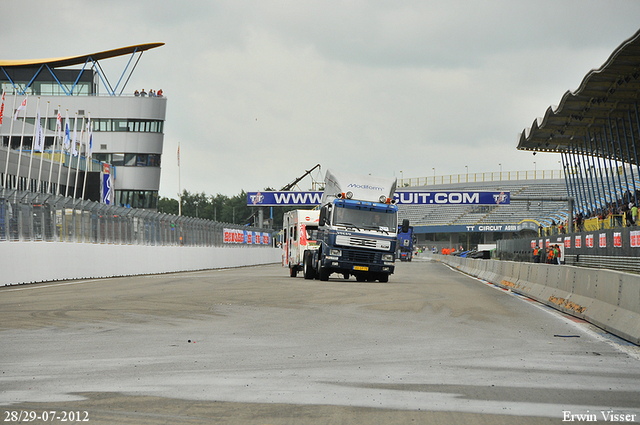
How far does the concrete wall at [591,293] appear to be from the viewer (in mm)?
10180

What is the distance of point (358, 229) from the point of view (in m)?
25.6

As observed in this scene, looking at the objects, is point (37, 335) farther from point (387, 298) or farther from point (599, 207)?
point (599, 207)

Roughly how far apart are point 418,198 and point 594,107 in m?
28.4

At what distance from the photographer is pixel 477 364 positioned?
770 centimetres

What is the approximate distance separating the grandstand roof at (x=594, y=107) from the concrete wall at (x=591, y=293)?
16.0 m

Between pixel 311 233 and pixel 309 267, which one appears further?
pixel 311 233

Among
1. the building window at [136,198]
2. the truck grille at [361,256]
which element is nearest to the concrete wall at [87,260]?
the truck grille at [361,256]

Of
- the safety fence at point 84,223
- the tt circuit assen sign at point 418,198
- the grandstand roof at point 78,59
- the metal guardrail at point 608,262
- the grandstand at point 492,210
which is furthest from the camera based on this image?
the grandstand at point 492,210

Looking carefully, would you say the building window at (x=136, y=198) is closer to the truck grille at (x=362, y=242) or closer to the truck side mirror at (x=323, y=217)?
the truck side mirror at (x=323, y=217)

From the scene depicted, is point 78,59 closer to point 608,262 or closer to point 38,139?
point 38,139

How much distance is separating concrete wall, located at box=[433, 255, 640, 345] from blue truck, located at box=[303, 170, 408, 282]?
541cm

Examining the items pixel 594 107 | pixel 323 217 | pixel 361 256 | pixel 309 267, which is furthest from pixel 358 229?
pixel 594 107

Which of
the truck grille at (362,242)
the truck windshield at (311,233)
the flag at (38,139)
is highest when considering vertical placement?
the flag at (38,139)

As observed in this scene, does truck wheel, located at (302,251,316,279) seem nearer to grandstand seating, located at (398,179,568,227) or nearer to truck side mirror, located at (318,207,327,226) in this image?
truck side mirror, located at (318,207,327,226)
